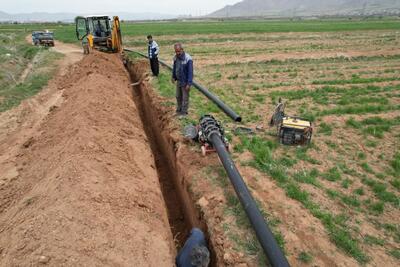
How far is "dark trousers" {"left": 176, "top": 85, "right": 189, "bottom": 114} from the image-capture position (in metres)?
9.02

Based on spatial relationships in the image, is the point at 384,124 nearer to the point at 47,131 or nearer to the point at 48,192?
the point at 48,192

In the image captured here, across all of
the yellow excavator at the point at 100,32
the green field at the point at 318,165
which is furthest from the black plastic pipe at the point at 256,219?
the yellow excavator at the point at 100,32

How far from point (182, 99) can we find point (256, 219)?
525 cm

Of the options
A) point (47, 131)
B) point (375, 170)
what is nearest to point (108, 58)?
point (47, 131)

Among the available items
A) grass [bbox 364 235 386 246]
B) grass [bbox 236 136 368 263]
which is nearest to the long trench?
grass [bbox 236 136 368 263]

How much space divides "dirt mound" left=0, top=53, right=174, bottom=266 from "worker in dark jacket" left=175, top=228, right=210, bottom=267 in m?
0.36

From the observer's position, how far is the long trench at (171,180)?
638 centimetres

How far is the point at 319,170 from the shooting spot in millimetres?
7082

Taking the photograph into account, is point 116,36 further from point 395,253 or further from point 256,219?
point 395,253

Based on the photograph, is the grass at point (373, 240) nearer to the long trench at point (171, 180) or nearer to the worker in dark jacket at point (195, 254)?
the long trench at point (171, 180)

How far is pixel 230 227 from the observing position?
5.07 meters

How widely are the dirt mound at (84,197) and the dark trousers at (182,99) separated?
1.37 meters

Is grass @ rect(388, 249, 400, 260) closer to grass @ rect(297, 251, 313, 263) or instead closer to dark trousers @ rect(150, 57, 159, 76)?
grass @ rect(297, 251, 313, 263)

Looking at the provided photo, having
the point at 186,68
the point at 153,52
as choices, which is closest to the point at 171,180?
the point at 186,68
